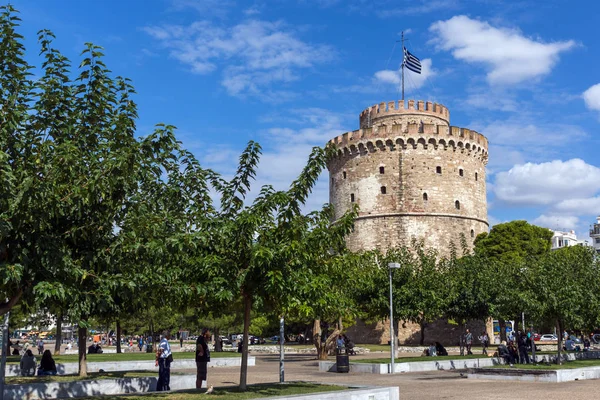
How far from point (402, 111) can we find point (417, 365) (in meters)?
32.0

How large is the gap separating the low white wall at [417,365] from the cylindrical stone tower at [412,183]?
23158mm

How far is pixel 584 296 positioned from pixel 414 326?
2365cm

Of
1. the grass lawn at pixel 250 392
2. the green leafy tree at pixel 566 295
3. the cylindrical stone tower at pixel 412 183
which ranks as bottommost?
the grass lawn at pixel 250 392

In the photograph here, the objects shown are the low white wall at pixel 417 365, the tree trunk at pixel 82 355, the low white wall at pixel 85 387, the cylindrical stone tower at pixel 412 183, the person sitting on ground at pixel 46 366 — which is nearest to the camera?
the low white wall at pixel 85 387

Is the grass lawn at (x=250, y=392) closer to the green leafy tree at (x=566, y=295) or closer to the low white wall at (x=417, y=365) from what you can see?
the low white wall at (x=417, y=365)

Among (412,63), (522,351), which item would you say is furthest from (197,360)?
(412,63)

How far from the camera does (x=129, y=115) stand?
11.1m

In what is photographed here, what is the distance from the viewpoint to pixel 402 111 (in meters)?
54.4

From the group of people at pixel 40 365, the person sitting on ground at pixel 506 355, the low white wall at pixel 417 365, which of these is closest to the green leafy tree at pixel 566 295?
the person sitting on ground at pixel 506 355

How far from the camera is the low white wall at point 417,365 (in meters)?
24.9

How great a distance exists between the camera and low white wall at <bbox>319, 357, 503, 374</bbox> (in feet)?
81.7

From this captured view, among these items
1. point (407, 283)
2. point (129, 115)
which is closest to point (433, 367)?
point (407, 283)

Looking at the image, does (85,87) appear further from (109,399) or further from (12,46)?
(109,399)

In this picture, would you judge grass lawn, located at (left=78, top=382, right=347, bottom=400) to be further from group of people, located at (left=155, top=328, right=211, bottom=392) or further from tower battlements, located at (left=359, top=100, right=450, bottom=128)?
tower battlements, located at (left=359, top=100, right=450, bottom=128)
